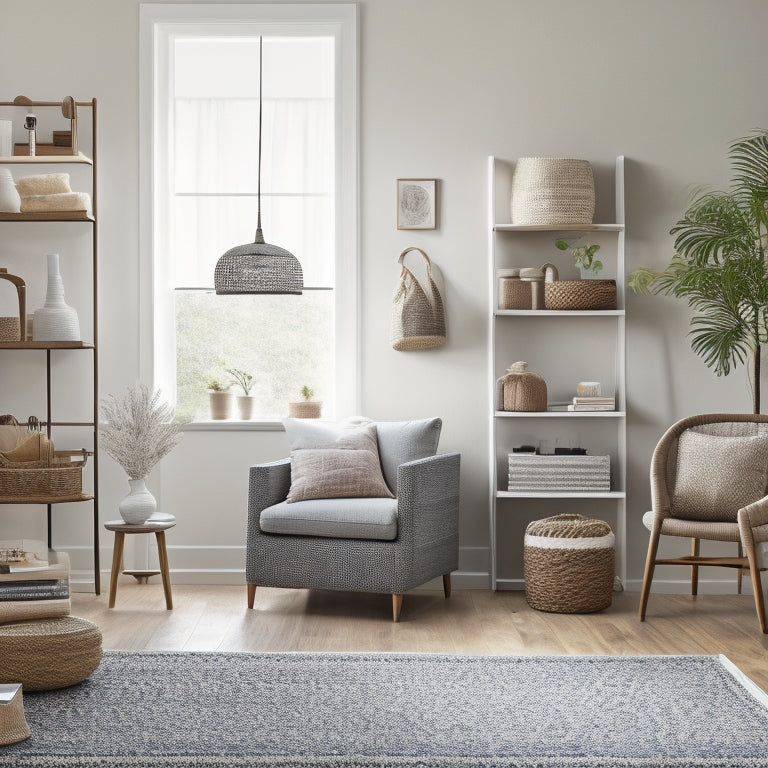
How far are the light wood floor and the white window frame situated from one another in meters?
0.96

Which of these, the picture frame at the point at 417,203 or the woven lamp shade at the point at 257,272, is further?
the picture frame at the point at 417,203

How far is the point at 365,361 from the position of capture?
15.8 feet

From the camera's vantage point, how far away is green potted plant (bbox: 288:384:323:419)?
4.85 meters

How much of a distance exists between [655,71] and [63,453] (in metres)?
3.54

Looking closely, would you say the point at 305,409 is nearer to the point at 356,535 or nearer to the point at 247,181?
the point at 356,535

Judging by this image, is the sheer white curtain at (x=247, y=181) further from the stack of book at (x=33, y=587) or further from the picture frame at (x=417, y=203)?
the stack of book at (x=33, y=587)

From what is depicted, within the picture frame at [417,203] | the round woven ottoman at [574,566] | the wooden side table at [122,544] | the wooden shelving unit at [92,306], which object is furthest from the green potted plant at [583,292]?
the wooden shelving unit at [92,306]

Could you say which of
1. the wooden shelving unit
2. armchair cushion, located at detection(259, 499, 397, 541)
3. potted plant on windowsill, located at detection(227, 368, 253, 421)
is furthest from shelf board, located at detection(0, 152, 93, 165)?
armchair cushion, located at detection(259, 499, 397, 541)

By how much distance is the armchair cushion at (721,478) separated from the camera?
4035mm

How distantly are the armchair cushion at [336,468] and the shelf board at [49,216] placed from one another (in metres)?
1.50

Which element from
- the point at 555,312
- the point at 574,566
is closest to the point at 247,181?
the point at 555,312

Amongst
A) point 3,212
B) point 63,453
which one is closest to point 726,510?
point 63,453

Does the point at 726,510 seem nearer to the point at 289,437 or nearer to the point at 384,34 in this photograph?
the point at 289,437

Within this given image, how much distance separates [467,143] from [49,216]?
211 cm
